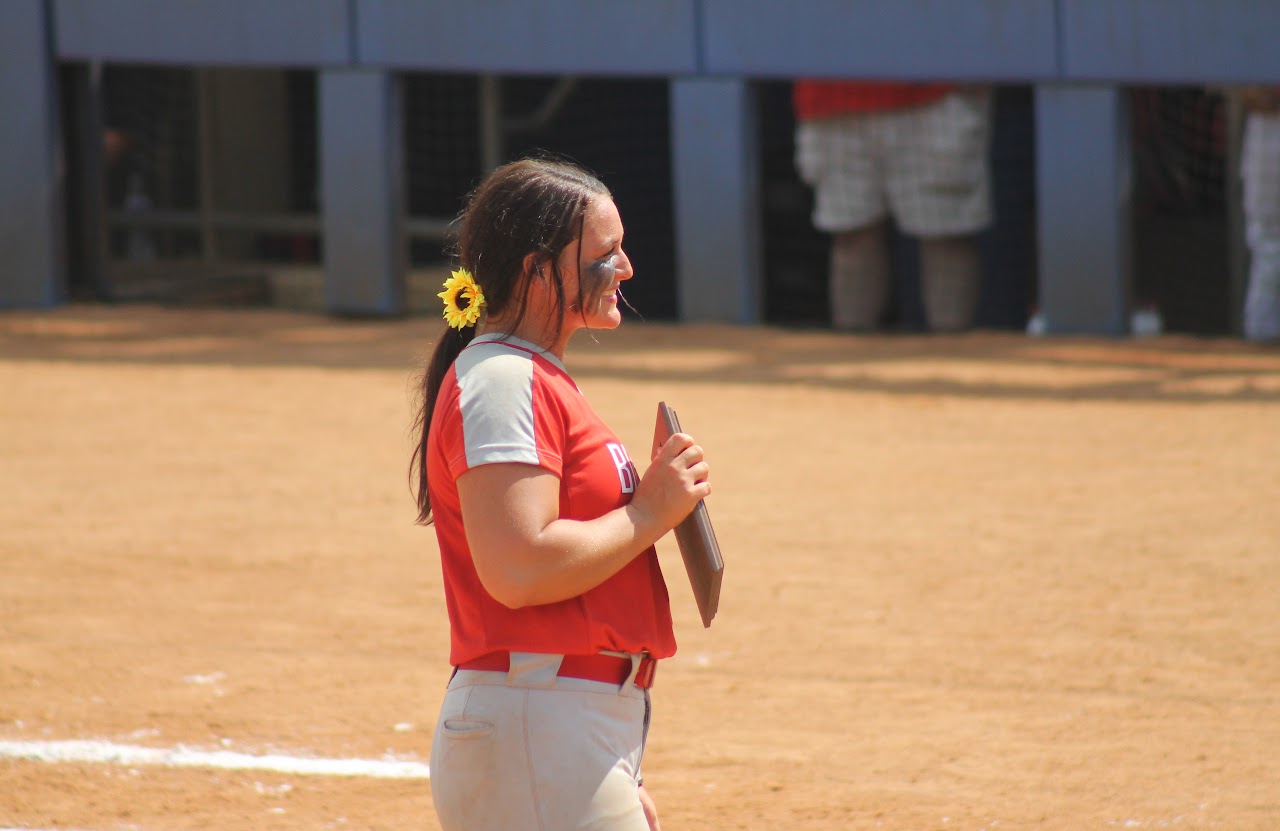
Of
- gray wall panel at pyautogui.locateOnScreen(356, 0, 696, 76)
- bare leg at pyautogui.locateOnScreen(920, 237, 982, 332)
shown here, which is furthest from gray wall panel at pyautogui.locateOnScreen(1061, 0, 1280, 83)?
gray wall panel at pyautogui.locateOnScreen(356, 0, 696, 76)

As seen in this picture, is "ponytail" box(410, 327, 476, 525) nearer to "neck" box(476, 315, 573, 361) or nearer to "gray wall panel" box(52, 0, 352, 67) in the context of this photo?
"neck" box(476, 315, 573, 361)

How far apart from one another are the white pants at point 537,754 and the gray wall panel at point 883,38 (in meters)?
8.50

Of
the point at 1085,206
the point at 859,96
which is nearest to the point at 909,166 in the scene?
the point at 859,96

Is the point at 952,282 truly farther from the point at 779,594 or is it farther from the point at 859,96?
the point at 779,594

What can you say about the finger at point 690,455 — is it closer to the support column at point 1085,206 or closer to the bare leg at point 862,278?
the support column at point 1085,206

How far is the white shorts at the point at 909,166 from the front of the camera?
424 inches

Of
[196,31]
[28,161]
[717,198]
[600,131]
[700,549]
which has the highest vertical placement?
[196,31]

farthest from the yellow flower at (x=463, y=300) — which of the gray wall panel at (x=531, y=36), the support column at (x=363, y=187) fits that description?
the support column at (x=363, y=187)

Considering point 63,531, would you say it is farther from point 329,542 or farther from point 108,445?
point 108,445

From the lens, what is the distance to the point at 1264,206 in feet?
32.7

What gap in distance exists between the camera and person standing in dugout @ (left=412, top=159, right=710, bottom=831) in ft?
8.06

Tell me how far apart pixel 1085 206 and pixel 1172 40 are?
1.05 metres

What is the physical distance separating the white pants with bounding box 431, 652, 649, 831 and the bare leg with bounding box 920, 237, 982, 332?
853cm

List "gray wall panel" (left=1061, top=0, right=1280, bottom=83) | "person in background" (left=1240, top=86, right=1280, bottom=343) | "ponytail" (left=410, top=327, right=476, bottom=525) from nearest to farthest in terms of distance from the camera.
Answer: "ponytail" (left=410, top=327, right=476, bottom=525), "gray wall panel" (left=1061, top=0, right=1280, bottom=83), "person in background" (left=1240, top=86, right=1280, bottom=343)
